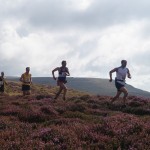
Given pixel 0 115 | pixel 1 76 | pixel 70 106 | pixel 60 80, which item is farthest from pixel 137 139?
pixel 1 76

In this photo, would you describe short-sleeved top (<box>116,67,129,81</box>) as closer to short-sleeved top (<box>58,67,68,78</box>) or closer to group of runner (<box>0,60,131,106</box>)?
group of runner (<box>0,60,131,106</box>)

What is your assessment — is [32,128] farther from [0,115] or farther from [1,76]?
[1,76]

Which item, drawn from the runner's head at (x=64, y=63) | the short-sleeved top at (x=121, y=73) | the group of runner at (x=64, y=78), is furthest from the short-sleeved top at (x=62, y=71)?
the short-sleeved top at (x=121, y=73)

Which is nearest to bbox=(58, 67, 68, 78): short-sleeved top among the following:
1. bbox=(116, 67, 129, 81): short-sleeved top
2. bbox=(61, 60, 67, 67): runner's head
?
bbox=(61, 60, 67, 67): runner's head

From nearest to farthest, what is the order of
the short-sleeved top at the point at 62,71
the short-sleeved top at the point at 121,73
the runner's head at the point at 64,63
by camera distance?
the short-sleeved top at the point at 121,73 < the runner's head at the point at 64,63 < the short-sleeved top at the point at 62,71

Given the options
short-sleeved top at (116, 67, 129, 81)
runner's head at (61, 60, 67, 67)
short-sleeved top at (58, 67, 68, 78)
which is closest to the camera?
short-sleeved top at (116, 67, 129, 81)

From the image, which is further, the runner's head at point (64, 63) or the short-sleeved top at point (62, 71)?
the short-sleeved top at point (62, 71)

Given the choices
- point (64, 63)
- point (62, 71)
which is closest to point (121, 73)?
point (64, 63)

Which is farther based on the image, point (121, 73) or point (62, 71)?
point (62, 71)

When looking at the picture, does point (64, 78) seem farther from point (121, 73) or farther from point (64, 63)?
point (121, 73)

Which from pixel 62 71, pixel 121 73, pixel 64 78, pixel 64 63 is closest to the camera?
pixel 121 73

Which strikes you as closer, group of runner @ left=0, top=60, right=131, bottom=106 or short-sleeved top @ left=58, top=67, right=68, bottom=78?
group of runner @ left=0, top=60, right=131, bottom=106

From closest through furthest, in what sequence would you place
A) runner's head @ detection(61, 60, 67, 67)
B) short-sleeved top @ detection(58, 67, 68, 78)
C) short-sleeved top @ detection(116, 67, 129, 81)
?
short-sleeved top @ detection(116, 67, 129, 81)
runner's head @ detection(61, 60, 67, 67)
short-sleeved top @ detection(58, 67, 68, 78)

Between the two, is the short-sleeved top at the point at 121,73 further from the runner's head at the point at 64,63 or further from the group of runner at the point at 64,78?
the runner's head at the point at 64,63
